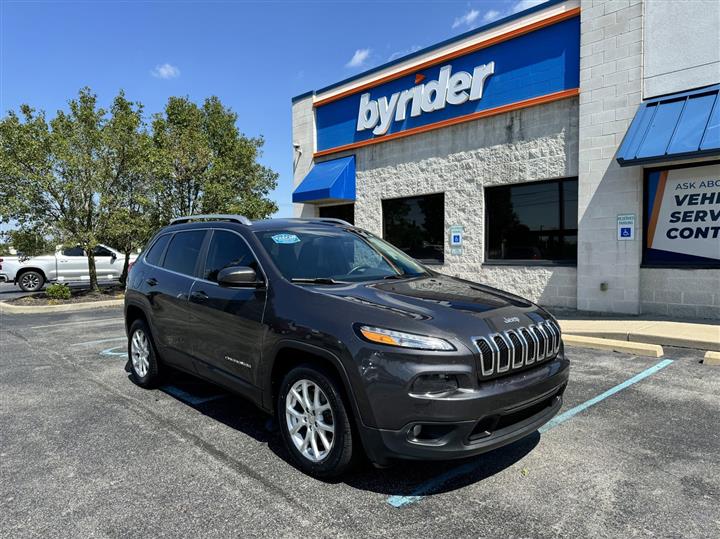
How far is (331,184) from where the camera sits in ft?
45.5

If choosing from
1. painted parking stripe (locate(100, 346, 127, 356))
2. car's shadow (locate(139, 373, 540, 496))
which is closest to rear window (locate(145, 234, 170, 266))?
car's shadow (locate(139, 373, 540, 496))

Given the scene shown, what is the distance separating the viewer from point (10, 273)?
55.6 ft

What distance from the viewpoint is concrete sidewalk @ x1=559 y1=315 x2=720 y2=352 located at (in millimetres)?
6905

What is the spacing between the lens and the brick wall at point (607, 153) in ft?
30.2

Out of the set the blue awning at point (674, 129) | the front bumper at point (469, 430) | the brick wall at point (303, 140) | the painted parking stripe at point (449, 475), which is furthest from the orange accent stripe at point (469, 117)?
the front bumper at point (469, 430)

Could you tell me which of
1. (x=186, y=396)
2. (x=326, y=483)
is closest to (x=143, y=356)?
(x=186, y=396)

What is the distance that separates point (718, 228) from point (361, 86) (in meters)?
9.27

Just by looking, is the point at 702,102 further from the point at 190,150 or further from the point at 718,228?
the point at 190,150

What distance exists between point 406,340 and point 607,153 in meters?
8.37

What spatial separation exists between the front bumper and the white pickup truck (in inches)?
677

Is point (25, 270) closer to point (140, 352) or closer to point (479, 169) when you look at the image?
point (140, 352)

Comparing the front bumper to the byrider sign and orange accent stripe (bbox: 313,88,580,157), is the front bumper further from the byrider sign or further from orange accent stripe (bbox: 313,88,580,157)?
the byrider sign

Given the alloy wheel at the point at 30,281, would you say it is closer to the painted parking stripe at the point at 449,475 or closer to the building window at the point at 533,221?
the building window at the point at 533,221

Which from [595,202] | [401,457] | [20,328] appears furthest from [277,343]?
[20,328]
